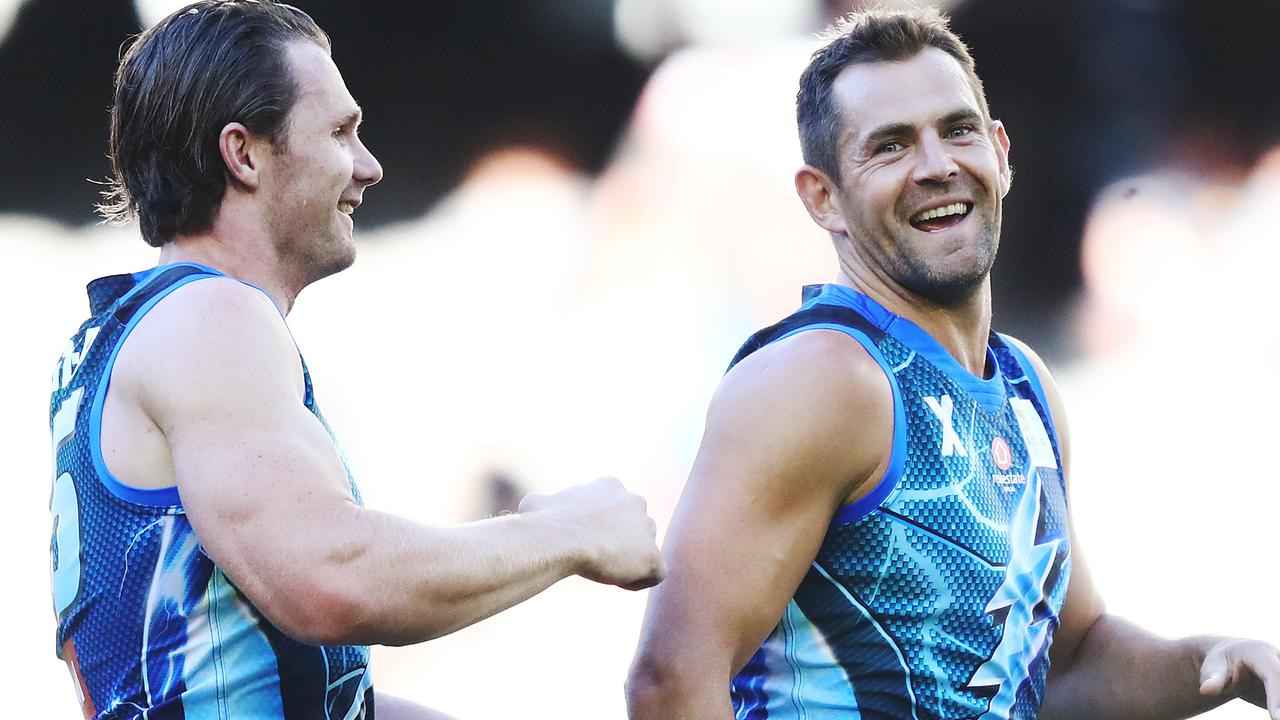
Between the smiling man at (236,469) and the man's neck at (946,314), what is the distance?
2.32ft

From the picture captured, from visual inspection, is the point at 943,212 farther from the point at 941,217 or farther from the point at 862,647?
the point at 862,647

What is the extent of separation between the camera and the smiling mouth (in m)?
2.13

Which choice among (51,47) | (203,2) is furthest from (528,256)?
(203,2)

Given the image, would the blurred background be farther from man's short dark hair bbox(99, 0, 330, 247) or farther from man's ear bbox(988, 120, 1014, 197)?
man's short dark hair bbox(99, 0, 330, 247)

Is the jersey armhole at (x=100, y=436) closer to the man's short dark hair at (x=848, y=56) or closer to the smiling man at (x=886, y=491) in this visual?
the smiling man at (x=886, y=491)

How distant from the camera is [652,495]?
439 centimetres

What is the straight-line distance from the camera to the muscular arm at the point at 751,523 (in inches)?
72.5

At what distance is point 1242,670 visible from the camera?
80.0 inches

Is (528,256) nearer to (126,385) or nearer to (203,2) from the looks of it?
(203,2)

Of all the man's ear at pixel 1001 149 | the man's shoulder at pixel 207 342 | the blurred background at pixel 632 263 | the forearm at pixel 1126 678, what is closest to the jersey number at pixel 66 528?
the man's shoulder at pixel 207 342

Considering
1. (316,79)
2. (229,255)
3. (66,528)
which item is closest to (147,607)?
(66,528)

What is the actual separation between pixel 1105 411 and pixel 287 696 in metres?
3.90

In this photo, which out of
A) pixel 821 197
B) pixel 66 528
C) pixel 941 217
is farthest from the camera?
pixel 821 197

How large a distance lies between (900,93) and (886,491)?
686 mm
